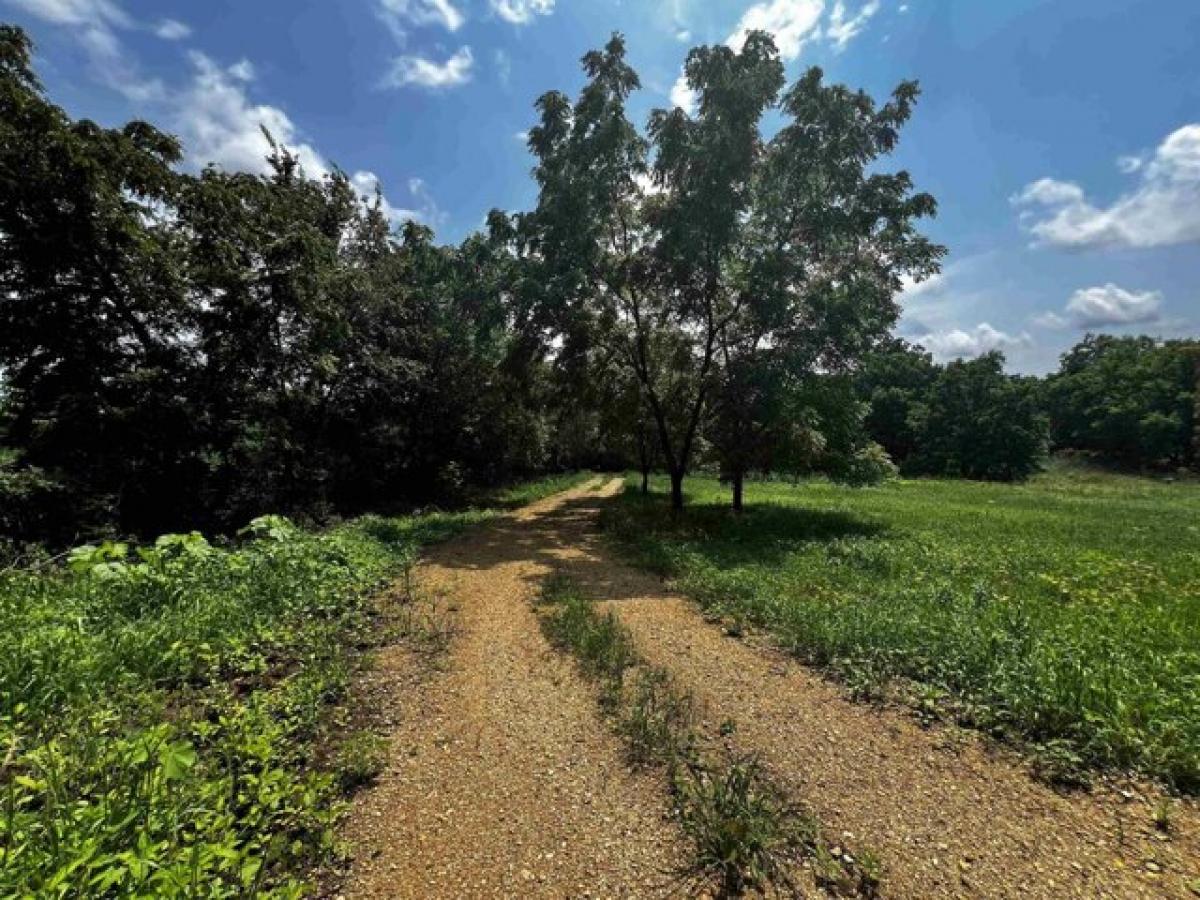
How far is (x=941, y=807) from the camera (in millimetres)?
3912

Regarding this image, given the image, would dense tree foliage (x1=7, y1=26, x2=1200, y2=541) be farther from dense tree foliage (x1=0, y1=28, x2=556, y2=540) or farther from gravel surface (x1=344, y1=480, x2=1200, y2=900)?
gravel surface (x1=344, y1=480, x2=1200, y2=900)

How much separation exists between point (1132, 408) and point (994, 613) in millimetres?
80085

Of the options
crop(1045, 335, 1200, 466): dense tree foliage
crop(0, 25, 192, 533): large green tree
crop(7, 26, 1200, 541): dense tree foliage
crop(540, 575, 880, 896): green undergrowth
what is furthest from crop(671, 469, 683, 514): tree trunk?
crop(1045, 335, 1200, 466): dense tree foliage

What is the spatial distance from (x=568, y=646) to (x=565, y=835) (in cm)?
329

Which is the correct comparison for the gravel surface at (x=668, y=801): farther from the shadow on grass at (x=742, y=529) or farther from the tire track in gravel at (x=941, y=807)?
the shadow on grass at (x=742, y=529)

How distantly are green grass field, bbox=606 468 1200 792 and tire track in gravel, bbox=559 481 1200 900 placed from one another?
0.47m

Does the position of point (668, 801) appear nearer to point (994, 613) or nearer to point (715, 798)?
point (715, 798)

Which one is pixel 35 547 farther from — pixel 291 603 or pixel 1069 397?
pixel 1069 397

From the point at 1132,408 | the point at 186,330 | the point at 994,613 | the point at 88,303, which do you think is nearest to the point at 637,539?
the point at 994,613

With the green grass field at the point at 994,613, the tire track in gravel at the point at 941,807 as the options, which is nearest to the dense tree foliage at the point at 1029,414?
the green grass field at the point at 994,613

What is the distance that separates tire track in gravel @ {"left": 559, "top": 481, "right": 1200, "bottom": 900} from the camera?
10.8ft

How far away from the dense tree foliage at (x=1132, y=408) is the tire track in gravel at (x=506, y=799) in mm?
74800

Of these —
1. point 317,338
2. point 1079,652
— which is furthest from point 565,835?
point 317,338

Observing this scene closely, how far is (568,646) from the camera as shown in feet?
22.5
